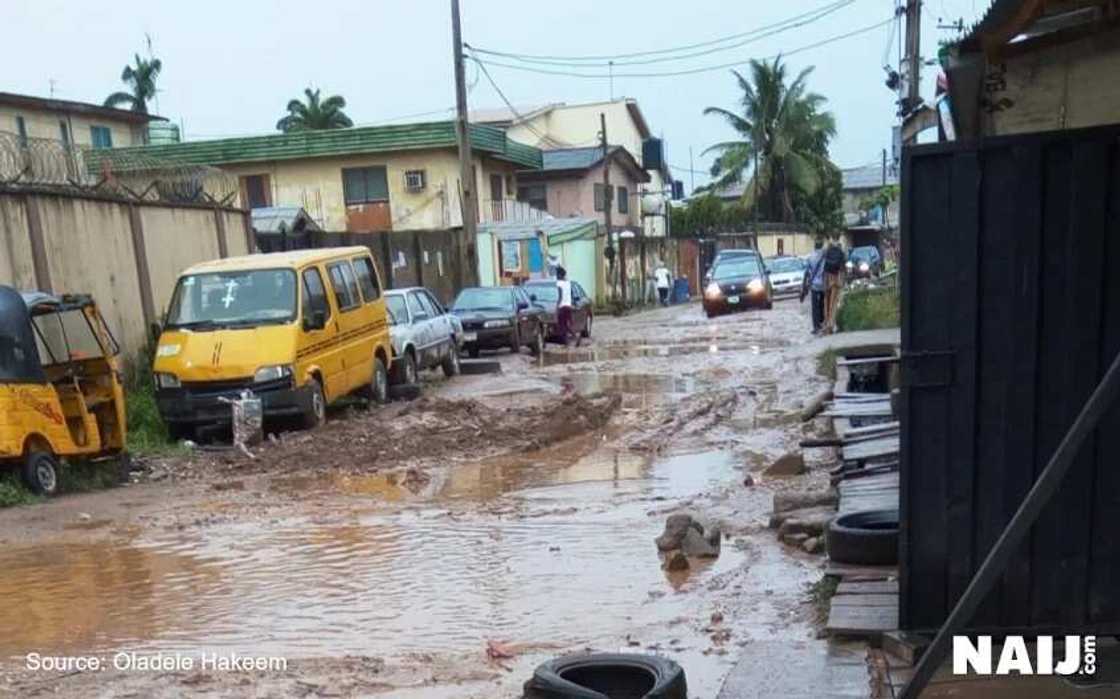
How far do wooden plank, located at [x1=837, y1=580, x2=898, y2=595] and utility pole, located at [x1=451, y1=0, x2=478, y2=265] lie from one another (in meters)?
20.7

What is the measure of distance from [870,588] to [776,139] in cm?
5278

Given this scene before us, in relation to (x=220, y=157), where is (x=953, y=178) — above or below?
below

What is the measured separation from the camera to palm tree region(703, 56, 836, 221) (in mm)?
55156

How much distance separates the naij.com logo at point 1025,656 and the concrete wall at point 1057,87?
2942 mm

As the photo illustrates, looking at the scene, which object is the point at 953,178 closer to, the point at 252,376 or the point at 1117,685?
the point at 1117,685

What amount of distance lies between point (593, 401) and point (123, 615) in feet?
27.6

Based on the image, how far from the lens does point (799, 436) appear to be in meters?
11.4

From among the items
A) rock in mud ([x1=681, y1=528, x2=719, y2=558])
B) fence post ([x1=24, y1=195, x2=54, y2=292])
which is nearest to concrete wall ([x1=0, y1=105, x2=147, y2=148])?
fence post ([x1=24, y1=195, x2=54, y2=292])

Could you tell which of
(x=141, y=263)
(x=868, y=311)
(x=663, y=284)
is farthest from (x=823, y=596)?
(x=663, y=284)

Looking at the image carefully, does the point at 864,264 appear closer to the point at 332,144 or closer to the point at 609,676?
the point at 332,144

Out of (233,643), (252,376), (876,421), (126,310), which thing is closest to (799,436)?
(876,421)

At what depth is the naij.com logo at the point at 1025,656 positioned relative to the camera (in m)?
4.04

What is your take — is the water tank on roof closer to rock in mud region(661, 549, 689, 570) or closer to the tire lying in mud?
rock in mud region(661, 549, 689, 570)

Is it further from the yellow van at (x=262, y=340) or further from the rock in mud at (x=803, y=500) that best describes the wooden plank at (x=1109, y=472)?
the yellow van at (x=262, y=340)
